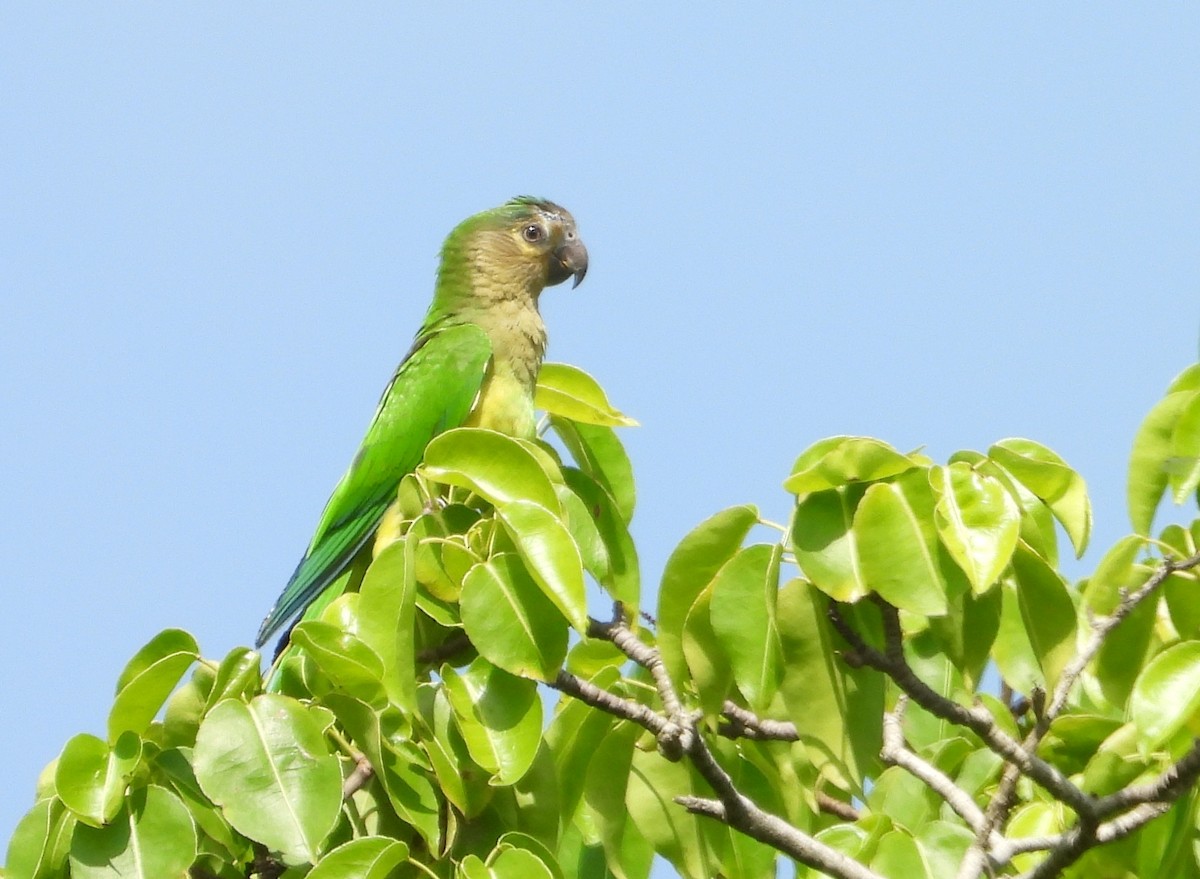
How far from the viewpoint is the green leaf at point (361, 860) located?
2.05m

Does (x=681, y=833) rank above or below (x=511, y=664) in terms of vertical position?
below

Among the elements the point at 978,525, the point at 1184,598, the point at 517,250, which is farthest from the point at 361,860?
the point at 517,250

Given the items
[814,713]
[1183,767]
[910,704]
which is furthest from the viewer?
[910,704]

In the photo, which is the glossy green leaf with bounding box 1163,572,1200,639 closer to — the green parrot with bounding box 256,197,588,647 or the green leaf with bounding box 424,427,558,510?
the green leaf with bounding box 424,427,558,510

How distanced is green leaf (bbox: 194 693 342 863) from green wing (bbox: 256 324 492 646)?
88.1 inches

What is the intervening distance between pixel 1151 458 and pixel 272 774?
148cm

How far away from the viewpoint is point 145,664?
2.39 metres

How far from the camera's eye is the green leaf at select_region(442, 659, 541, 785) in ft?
7.07

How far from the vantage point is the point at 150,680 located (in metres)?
2.26

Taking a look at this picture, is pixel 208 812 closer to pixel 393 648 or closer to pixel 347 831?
pixel 347 831

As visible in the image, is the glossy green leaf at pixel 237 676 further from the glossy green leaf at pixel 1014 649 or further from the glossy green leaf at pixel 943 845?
the glossy green leaf at pixel 1014 649

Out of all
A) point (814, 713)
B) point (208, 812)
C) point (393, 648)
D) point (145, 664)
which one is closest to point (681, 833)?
point (814, 713)

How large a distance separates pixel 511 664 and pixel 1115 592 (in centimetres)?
97

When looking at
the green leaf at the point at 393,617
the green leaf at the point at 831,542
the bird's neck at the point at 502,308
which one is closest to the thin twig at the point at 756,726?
the green leaf at the point at 831,542
